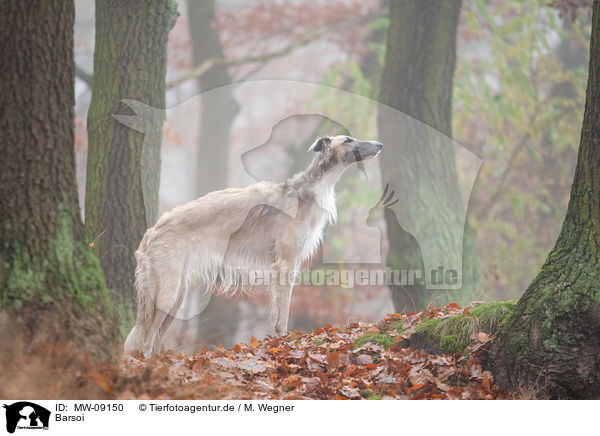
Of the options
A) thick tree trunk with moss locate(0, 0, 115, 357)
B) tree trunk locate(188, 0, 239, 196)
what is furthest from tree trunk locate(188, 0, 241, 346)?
thick tree trunk with moss locate(0, 0, 115, 357)

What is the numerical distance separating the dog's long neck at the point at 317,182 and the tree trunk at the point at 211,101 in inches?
344

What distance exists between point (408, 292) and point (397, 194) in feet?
5.89

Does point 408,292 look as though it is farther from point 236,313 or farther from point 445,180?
point 236,313

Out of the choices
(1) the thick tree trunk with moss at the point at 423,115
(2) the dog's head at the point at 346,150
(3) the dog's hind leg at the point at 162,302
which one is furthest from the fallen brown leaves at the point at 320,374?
(1) the thick tree trunk with moss at the point at 423,115

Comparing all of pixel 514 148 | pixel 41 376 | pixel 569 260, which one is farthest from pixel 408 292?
pixel 514 148

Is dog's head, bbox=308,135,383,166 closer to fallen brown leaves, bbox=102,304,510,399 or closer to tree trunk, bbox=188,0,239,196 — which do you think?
fallen brown leaves, bbox=102,304,510,399

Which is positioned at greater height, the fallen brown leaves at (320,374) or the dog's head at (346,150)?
the dog's head at (346,150)

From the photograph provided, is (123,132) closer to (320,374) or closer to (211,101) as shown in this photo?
(320,374)

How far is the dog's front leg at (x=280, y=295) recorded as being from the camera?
7266mm

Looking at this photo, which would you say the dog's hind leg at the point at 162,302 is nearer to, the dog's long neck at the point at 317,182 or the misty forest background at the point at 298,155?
the misty forest background at the point at 298,155

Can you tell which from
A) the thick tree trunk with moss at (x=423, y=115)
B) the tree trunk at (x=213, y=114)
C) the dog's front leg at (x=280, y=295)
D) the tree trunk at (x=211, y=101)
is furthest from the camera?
the tree trunk at (x=211, y=101)

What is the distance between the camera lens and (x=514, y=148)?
53.3 ft
